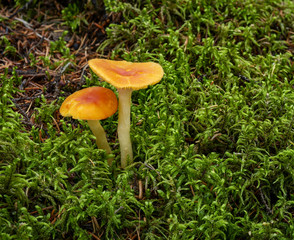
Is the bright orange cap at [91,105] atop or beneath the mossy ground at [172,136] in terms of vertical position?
atop

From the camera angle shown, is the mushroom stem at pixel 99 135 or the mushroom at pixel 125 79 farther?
the mushroom stem at pixel 99 135

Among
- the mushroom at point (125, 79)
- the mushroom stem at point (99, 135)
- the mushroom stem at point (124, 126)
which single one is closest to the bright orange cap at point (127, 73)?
the mushroom at point (125, 79)

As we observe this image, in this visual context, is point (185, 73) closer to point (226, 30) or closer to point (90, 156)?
point (226, 30)

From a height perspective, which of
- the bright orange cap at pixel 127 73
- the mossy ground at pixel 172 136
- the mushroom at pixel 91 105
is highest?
the bright orange cap at pixel 127 73

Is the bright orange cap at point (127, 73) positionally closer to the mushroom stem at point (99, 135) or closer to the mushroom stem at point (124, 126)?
the mushroom stem at point (124, 126)

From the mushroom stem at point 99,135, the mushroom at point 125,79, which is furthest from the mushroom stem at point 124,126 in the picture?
the mushroom stem at point 99,135

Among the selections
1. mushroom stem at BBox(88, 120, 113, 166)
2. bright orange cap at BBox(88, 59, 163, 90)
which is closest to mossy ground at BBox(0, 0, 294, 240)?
mushroom stem at BBox(88, 120, 113, 166)

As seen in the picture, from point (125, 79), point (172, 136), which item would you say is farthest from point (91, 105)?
point (172, 136)

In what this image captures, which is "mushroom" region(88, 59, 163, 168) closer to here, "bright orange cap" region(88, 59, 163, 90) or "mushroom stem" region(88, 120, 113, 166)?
"bright orange cap" region(88, 59, 163, 90)
